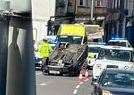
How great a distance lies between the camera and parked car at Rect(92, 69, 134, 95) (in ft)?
40.6

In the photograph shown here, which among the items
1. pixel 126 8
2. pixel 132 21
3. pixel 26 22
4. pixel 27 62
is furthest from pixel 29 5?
pixel 126 8

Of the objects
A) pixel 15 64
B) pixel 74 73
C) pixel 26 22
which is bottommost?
pixel 74 73

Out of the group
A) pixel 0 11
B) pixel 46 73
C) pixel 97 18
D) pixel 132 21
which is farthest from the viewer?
pixel 97 18

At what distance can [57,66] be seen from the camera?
3378cm

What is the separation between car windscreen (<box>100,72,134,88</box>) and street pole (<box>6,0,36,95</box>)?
9316 mm

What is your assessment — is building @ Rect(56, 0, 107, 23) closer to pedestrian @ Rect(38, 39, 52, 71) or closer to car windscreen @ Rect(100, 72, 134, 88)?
pedestrian @ Rect(38, 39, 52, 71)

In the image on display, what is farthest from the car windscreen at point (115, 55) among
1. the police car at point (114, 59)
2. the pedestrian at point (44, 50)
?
the pedestrian at point (44, 50)

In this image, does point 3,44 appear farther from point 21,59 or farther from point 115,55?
point 115,55

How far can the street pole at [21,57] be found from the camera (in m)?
3.73

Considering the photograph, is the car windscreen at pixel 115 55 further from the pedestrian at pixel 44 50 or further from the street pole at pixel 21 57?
the street pole at pixel 21 57

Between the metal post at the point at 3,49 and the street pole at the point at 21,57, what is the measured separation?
0.11ft

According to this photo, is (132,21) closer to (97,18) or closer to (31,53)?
(97,18)

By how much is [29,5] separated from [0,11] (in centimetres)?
19

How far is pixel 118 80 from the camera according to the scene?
44.5ft
